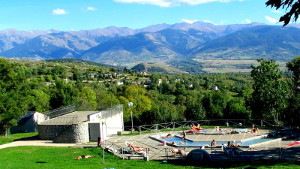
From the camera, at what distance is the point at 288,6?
40.3 feet

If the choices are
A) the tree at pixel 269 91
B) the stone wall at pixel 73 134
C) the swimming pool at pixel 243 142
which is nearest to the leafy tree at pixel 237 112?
the tree at pixel 269 91

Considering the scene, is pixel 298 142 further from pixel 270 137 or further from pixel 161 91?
pixel 161 91

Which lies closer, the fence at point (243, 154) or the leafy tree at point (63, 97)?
the fence at point (243, 154)

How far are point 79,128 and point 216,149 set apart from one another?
11634 mm

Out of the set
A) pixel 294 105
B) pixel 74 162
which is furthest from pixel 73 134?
pixel 294 105

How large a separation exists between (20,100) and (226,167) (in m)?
25.2

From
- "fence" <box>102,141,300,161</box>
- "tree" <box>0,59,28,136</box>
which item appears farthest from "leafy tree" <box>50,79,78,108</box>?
"fence" <box>102,141,300,161</box>

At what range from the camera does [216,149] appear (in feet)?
71.1

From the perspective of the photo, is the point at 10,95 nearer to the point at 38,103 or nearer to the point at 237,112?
the point at 38,103

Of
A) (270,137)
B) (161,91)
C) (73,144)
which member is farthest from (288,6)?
(161,91)

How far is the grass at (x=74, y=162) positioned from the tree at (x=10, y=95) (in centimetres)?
879

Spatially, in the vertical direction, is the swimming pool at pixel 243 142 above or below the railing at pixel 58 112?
below

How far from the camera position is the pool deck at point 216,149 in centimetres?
1823

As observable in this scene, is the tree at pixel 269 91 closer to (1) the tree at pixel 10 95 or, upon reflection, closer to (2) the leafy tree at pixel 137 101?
(1) the tree at pixel 10 95
